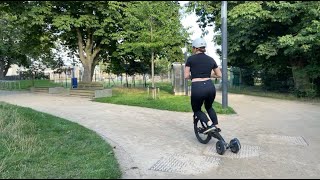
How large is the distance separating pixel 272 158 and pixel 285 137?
6.87 feet

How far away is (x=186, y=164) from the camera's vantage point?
216 inches

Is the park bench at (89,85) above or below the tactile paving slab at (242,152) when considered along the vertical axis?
above

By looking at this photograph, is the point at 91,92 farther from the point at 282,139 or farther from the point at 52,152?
the point at 52,152

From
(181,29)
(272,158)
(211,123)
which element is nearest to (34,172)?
(211,123)

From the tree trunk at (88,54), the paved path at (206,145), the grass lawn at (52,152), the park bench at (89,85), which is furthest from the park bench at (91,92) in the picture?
the grass lawn at (52,152)

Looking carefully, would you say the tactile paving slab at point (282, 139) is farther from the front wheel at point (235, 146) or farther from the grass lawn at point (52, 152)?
the grass lawn at point (52, 152)

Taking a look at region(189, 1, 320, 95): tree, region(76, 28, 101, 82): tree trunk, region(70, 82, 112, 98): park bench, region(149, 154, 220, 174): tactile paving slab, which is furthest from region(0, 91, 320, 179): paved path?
region(76, 28, 101, 82): tree trunk

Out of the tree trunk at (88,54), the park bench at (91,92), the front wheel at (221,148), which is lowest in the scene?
the front wheel at (221,148)

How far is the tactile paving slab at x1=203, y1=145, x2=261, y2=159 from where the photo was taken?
6.16m

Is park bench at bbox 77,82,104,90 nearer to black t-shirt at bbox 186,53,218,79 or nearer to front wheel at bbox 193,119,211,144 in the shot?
front wheel at bbox 193,119,211,144

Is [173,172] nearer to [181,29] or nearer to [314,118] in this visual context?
[314,118]

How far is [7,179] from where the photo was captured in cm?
452

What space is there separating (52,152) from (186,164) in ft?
6.97

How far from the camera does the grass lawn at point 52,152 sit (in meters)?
4.81
